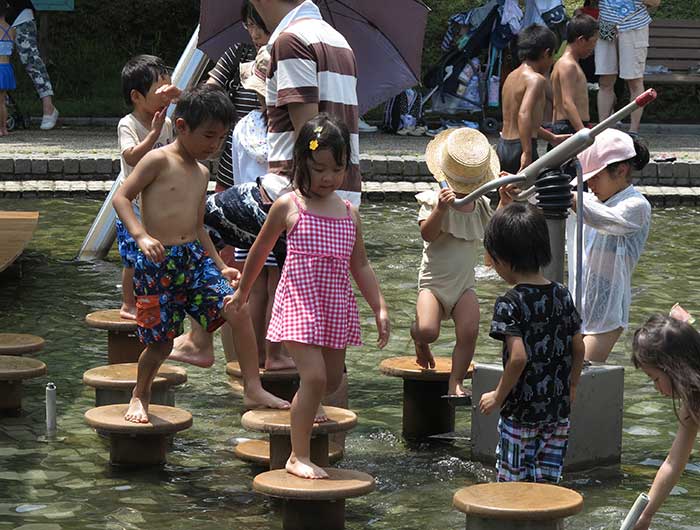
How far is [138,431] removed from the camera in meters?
5.53

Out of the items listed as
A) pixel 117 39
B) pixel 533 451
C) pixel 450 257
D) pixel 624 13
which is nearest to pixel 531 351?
pixel 533 451

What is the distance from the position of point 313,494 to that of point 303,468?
210 mm

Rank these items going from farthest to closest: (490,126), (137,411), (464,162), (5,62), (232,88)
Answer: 1. (490,126)
2. (5,62)
3. (232,88)
4. (464,162)
5. (137,411)

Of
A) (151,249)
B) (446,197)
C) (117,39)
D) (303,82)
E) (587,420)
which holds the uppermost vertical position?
(117,39)

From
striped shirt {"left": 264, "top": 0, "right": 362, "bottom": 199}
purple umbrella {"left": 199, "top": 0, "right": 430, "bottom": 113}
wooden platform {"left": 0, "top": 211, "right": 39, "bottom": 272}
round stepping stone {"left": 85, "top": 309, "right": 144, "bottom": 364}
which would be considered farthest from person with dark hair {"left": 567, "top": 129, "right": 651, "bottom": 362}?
wooden platform {"left": 0, "top": 211, "right": 39, "bottom": 272}

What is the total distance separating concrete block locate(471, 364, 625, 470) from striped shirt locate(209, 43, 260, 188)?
5.73 ft

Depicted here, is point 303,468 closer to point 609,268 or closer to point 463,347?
point 463,347

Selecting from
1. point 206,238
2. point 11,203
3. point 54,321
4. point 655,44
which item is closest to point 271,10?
point 206,238

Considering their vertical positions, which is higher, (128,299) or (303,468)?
(128,299)

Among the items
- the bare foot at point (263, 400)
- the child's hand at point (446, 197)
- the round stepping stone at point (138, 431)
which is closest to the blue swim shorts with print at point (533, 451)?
the bare foot at point (263, 400)

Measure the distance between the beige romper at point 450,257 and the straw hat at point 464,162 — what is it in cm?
12

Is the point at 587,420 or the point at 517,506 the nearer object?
the point at 517,506

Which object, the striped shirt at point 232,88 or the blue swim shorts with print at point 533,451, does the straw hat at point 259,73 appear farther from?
the blue swim shorts with print at point 533,451

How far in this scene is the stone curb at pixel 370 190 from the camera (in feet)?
43.7
